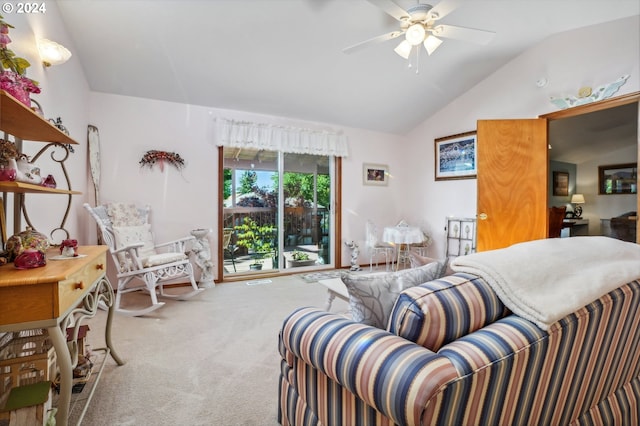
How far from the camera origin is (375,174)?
521 centimetres

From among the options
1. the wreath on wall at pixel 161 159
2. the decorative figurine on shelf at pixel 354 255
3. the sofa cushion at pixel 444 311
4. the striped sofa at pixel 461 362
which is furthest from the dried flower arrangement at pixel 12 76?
the decorative figurine on shelf at pixel 354 255

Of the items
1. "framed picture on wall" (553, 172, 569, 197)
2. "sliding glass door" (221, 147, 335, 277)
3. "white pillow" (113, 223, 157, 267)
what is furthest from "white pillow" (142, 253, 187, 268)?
"framed picture on wall" (553, 172, 569, 197)

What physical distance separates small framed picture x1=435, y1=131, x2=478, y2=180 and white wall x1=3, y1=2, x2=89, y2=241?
4714mm

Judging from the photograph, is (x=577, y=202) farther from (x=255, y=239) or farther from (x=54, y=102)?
(x=54, y=102)

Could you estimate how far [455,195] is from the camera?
4.60m

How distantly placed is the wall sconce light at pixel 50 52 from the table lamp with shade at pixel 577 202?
7.90 meters

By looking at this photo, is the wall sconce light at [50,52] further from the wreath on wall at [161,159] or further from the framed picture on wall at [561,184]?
the framed picture on wall at [561,184]

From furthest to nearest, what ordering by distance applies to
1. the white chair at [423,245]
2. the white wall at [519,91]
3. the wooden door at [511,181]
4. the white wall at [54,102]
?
the white chair at [423,245]
the wooden door at [511,181]
the white wall at [519,91]
the white wall at [54,102]

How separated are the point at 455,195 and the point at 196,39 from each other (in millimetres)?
3962

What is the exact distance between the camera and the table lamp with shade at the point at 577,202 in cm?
586

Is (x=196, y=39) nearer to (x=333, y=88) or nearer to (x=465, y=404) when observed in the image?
(x=333, y=88)

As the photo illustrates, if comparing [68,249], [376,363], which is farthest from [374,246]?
[376,363]

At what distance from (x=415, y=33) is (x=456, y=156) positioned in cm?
259

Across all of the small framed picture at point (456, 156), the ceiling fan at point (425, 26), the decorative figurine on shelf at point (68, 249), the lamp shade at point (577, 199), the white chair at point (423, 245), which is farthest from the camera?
the lamp shade at point (577, 199)
